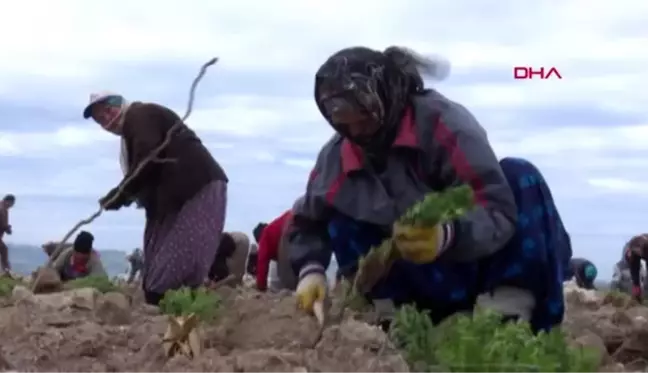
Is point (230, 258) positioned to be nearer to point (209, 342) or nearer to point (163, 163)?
point (163, 163)

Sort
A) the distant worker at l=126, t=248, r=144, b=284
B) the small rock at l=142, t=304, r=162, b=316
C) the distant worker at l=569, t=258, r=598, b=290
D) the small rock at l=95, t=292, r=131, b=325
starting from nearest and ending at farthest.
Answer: the small rock at l=95, t=292, r=131, b=325 → the small rock at l=142, t=304, r=162, b=316 → the distant worker at l=126, t=248, r=144, b=284 → the distant worker at l=569, t=258, r=598, b=290

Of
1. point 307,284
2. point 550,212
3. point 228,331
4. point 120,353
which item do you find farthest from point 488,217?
point 120,353

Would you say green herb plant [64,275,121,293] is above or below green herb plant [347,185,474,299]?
below

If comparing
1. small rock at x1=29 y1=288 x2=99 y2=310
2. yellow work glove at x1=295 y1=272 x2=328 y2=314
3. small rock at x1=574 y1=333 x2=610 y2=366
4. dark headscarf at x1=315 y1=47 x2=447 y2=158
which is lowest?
small rock at x1=574 y1=333 x2=610 y2=366

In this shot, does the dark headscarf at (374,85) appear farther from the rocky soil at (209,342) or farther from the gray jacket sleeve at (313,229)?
the rocky soil at (209,342)

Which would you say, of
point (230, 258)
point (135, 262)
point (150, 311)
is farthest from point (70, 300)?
point (135, 262)

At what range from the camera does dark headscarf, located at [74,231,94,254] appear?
798cm

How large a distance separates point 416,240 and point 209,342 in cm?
66

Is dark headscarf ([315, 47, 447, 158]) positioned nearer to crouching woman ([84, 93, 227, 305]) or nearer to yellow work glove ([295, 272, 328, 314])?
yellow work glove ([295, 272, 328, 314])

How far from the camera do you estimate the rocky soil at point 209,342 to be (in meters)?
2.55

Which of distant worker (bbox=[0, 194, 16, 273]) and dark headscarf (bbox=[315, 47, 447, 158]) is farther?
distant worker (bbox=[0, 194, 16, 273])

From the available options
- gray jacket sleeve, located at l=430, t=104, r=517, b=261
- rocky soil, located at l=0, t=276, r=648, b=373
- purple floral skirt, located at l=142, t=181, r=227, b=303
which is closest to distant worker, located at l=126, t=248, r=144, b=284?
purple floral skirt, located at l=142, t=181, r=227, b=303

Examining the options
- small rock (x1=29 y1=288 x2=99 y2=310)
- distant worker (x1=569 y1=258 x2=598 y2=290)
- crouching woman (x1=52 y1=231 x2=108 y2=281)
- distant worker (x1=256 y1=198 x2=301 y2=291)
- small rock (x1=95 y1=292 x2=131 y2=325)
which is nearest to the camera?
small rock (x1=95 y1=292 x2=131 y2=325)

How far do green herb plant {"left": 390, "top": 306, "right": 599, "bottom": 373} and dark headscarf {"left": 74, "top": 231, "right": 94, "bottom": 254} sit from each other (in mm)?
5987
